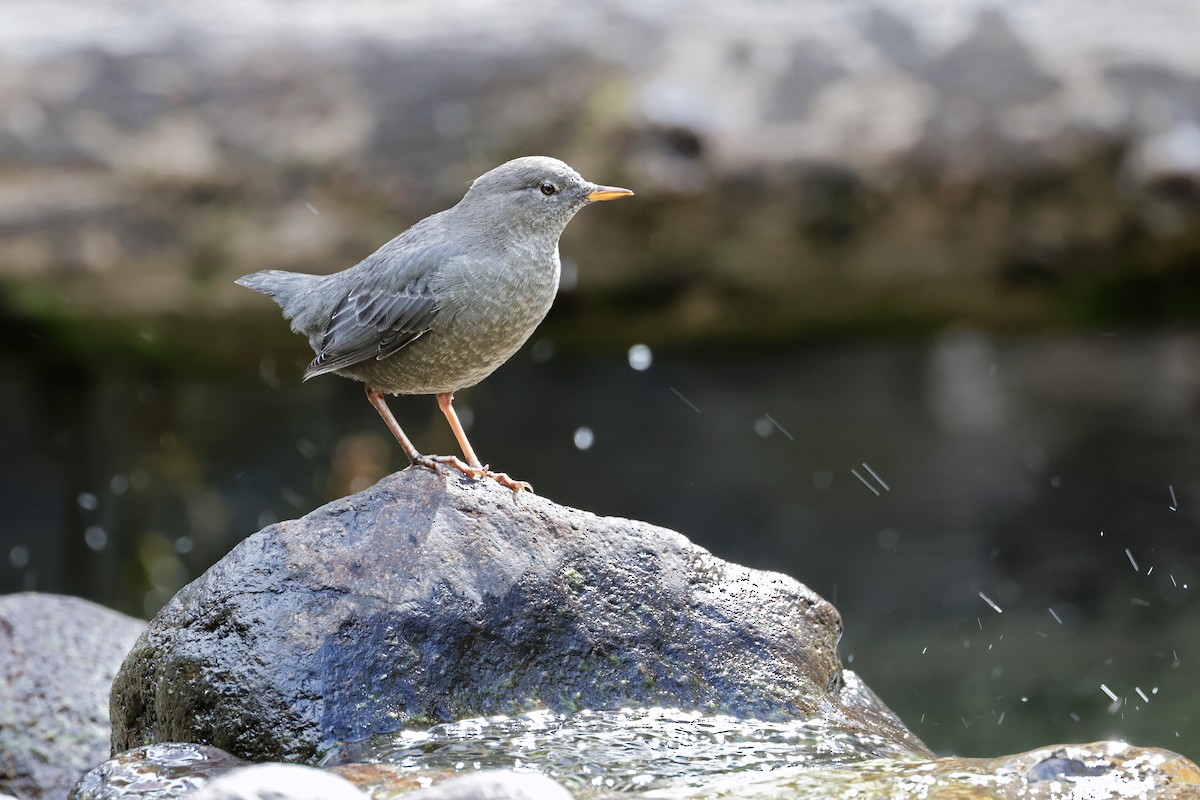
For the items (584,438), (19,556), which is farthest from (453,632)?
(19,556)

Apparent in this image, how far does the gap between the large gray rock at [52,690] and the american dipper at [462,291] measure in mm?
1340

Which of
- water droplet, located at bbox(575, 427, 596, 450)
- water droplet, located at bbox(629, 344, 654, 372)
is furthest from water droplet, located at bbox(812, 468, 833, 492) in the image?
water droplet, located at bbox(575, 427, 596, 450)

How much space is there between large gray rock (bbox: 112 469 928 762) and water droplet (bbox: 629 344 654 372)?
12.8ft

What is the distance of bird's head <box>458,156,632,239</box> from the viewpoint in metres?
3.61

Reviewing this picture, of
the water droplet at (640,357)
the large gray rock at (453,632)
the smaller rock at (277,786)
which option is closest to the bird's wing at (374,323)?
the large gray rock at (453,632)

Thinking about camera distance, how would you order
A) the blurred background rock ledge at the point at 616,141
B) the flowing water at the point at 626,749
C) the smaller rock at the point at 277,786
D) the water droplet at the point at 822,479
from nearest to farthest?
the smaller rock at the point at 277,786
the flowing water at the point at 626,749
the blurred background rock ledge at the point at 616,141
the water droplet at the point at 822,479

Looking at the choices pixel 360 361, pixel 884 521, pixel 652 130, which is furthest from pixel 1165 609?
pixel 360 361

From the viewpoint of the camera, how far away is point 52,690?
408 cm

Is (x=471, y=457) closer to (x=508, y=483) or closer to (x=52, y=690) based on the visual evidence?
(x=508, y=483)

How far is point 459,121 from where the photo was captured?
249 inches

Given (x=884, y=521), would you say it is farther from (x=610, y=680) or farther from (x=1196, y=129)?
(x=610, y=680)

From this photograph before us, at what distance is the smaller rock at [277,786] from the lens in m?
2.15

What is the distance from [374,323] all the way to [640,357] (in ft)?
13.1

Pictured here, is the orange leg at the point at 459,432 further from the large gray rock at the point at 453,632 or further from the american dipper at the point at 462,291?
the large gray rock at the point at 453,632
